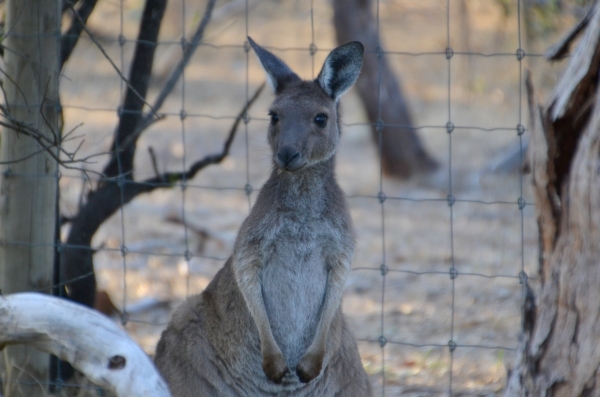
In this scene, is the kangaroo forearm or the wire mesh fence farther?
the wire mesh fence

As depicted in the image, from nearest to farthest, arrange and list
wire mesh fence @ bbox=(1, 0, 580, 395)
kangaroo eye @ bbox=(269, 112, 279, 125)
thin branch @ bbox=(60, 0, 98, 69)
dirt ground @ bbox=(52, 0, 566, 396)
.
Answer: kangaroo eye @ bbox=(269, 112, 279, 125)
thin branch @ bbox=(60, 0, 98, 69)
wire mesh fence @ bbox=(1, 0, 580, 395)
dirt ground @ bbox=(52, 0, 566, 396)

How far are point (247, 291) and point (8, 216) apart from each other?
4.36ft

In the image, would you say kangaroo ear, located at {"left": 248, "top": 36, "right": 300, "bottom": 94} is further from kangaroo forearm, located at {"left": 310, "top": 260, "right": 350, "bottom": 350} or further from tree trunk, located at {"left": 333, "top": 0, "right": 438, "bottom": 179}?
tree trunk, located at {"left": 333, "top": 0, "right": 438, "bottom": 179}

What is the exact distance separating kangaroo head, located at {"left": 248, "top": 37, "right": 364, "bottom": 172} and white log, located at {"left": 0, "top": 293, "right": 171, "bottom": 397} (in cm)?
102

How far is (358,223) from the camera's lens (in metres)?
7.87

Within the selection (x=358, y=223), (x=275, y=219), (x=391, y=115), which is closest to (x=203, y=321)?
(x=275, y=219)

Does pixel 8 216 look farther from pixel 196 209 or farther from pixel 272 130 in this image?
pixel 196 209

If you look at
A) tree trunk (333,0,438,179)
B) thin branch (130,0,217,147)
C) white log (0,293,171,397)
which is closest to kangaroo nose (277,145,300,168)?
white log (0,293,171,397)

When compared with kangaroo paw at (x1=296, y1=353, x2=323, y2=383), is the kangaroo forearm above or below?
above

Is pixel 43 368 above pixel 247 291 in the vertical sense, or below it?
below

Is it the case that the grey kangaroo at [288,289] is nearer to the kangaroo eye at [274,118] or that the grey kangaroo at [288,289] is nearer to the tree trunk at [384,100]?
the kangaroo eye at [274,118]

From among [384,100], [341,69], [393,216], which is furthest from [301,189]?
[384,100]

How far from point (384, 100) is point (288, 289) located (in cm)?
594

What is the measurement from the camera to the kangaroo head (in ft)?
10.9
